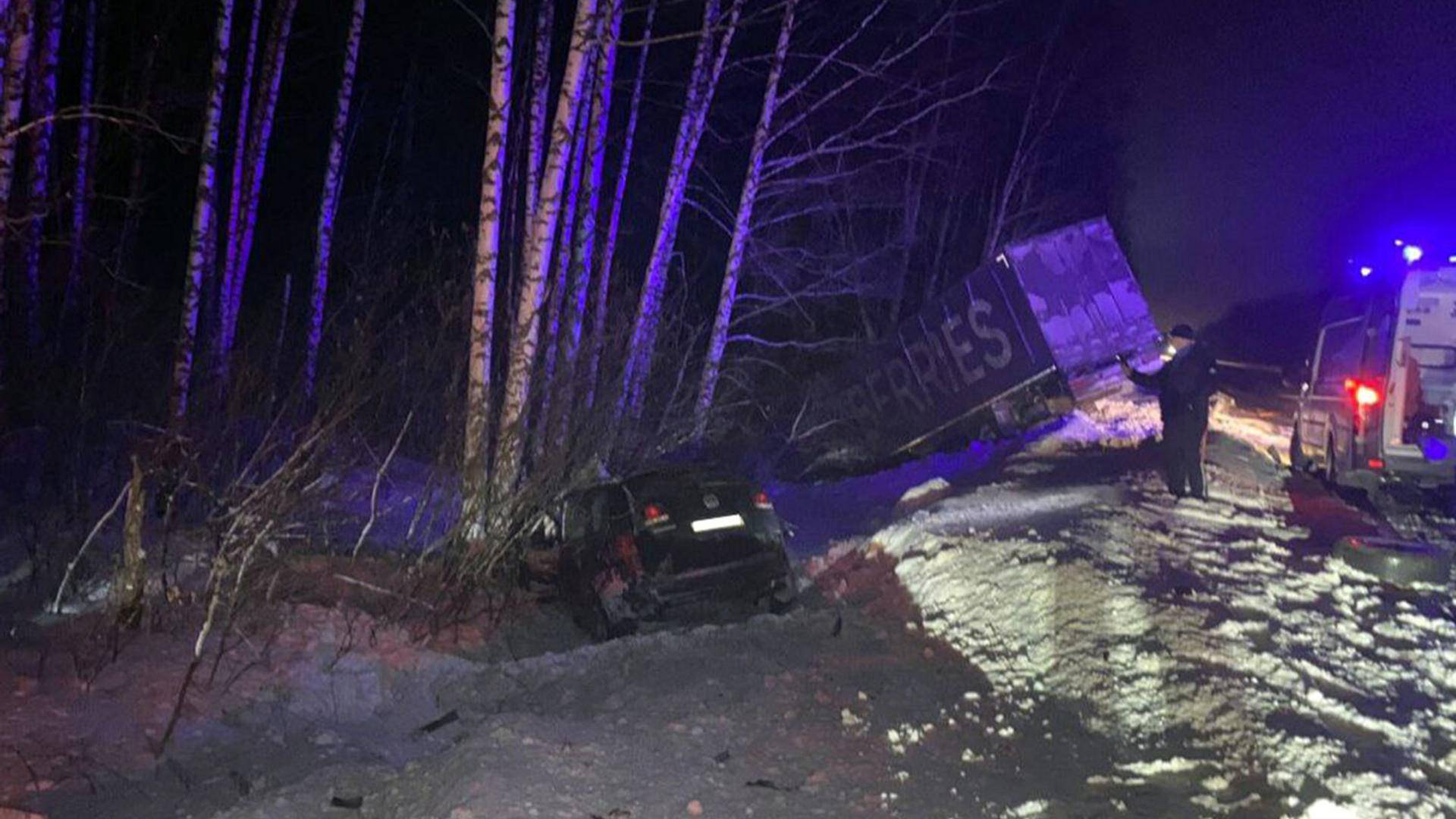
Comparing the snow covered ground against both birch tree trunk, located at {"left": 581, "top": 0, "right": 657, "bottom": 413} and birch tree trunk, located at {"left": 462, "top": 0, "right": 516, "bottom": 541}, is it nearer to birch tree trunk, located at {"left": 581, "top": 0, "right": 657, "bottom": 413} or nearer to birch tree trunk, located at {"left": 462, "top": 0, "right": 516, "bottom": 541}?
birch tree trunk, located at {"left": 462, "top": 0, "right": 516, "bottom": 541}

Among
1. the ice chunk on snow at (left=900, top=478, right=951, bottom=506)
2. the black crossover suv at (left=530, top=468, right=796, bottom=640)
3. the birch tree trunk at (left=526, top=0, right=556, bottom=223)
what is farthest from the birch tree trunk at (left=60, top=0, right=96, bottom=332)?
the ice chunk on snow at (left=900, top=478, right=951, bottom=506)

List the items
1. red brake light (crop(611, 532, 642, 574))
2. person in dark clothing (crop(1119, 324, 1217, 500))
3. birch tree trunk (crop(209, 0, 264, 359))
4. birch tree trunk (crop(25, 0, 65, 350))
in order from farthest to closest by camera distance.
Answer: birch tree trunk (crop(209, 0, 264, 359)), birch tree trunk (crop(25, 0, 65, 350)), person in dark clothing (crop(1119, 324, 1217, 500)), red brake light (crop(611, 532, 642, 574))

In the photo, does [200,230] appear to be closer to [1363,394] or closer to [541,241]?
[541,241]

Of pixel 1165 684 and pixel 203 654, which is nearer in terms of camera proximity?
pixel 1165 684

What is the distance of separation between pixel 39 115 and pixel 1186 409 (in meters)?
12.5

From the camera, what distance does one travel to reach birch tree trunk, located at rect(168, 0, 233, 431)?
372 inches

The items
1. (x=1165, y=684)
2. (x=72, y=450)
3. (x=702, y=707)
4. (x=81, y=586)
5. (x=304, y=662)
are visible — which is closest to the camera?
(x=1165, y=684)

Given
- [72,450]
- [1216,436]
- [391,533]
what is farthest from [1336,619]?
[72,450]

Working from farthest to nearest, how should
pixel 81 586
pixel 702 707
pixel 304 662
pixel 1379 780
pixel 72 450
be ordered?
pixel 72 450 < pixel 81 586 < pixel 304 662 < pixel 702 707 < pixel 1379 780

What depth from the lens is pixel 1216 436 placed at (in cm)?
1459

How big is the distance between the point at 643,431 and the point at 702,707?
758cm

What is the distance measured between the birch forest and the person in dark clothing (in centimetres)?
559

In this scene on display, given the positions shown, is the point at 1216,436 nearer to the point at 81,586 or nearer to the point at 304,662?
the point at 304,662

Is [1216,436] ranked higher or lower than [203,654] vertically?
higher
